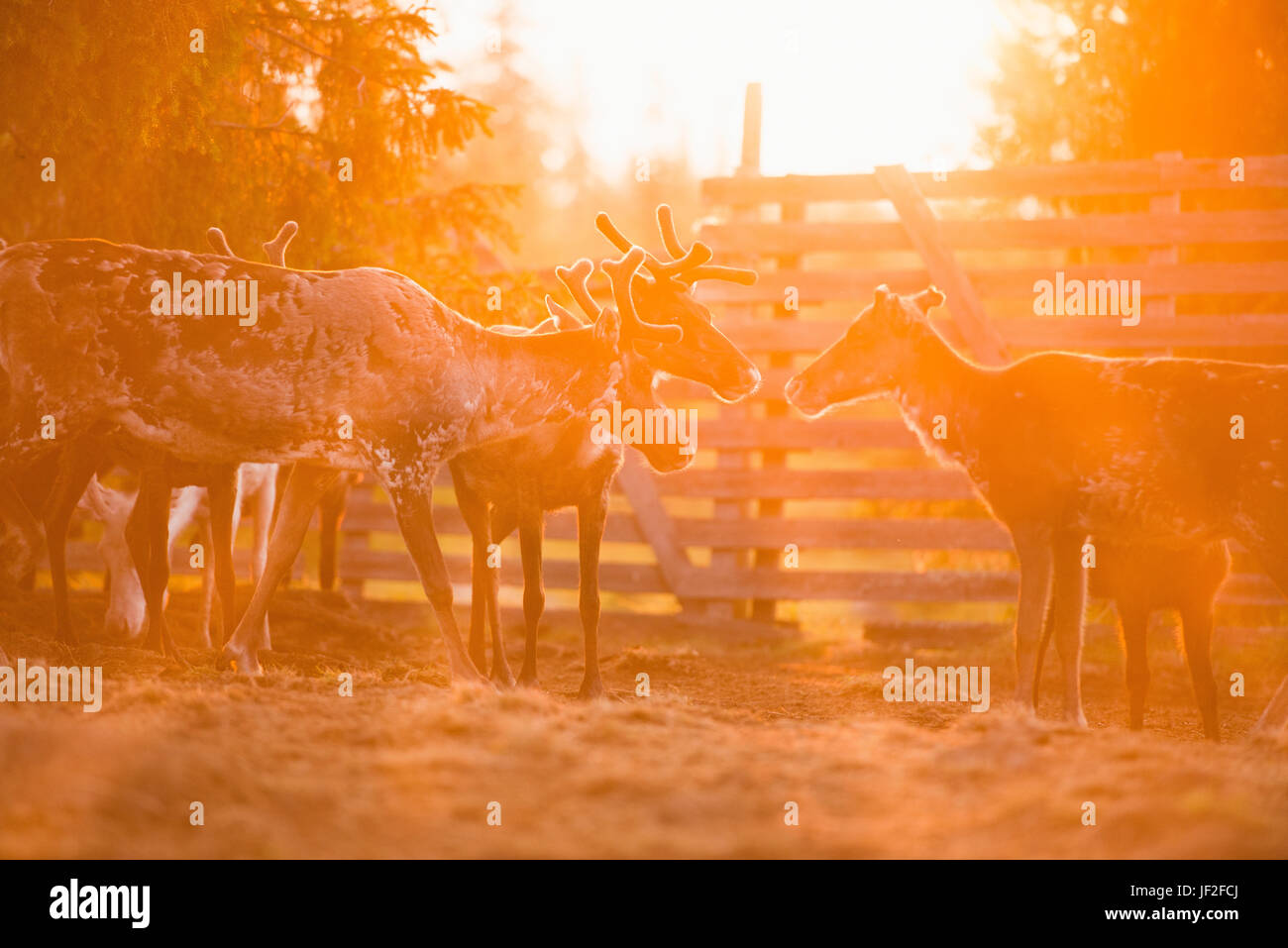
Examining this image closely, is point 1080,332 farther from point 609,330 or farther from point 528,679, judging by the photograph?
point 528,679

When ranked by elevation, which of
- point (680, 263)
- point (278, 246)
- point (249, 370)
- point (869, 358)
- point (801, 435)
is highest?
point (278, 246)

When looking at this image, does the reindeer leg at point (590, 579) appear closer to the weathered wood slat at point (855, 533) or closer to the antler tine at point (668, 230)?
the antler tine at point (668, 230)

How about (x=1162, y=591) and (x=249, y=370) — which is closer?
(x=249, y=370)

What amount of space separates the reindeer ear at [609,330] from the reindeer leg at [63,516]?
3398 mm

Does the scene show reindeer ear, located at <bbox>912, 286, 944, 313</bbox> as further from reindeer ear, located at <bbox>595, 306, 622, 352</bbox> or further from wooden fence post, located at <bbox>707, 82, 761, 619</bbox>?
wooden fence post, located at <bbox>707, 82, 761, 619</bbox>

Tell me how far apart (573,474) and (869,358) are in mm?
2238

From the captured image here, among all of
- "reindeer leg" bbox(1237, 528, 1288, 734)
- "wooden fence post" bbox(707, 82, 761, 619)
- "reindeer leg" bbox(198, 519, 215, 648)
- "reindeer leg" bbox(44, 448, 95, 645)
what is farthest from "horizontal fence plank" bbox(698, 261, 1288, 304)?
"reindeer leg" bbox(44, 448, 95, 645)

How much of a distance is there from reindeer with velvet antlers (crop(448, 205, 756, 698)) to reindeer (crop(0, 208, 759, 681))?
0.51 meters

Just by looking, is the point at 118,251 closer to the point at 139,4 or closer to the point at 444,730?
the point at 139,4

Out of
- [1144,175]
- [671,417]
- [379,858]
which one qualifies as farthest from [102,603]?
[1144,175]

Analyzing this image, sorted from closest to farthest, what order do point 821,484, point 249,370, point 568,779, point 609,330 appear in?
point 568,779
point 249,370
point 609,330
point 821,484

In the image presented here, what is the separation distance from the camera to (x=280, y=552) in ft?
26.5

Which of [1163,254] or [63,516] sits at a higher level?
[1163,254]

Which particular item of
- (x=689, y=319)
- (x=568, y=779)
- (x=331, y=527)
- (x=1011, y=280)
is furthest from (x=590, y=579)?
(x=1011, y=280)
